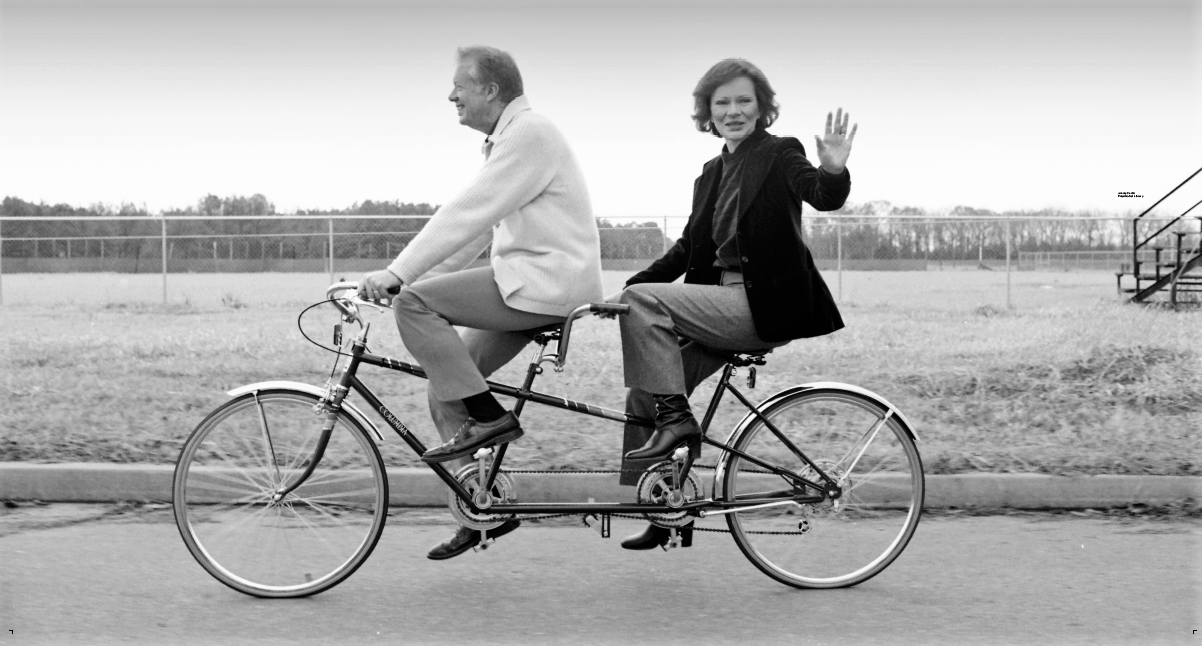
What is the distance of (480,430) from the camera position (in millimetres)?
4297

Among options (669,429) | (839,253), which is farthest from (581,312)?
(839,253)

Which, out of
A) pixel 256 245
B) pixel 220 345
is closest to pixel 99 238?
pixel 256 245

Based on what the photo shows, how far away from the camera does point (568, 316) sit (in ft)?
14.0

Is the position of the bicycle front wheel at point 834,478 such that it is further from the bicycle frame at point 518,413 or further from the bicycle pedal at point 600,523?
the bicycle pedal at point 600,523

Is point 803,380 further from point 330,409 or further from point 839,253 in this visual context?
point 839,253

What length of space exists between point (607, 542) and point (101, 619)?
80.1 inches

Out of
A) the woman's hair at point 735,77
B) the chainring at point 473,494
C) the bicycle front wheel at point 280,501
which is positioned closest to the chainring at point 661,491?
the chainring at point 473,494

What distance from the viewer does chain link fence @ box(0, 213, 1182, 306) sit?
20406 mm

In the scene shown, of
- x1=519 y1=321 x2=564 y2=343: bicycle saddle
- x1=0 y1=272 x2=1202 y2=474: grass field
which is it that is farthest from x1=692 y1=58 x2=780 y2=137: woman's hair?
x1=0 y1=272 x2=1202 y2=474: grass field

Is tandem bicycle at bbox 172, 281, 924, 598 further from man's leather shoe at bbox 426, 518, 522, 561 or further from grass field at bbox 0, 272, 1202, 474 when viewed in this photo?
grass field at bbox 0, 272, 1202, 474

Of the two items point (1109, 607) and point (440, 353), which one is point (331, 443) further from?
point (1109, 607)

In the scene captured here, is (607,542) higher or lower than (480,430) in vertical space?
lower

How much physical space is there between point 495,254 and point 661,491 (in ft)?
3.44

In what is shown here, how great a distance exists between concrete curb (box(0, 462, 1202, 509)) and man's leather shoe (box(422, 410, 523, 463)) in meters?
1.52
